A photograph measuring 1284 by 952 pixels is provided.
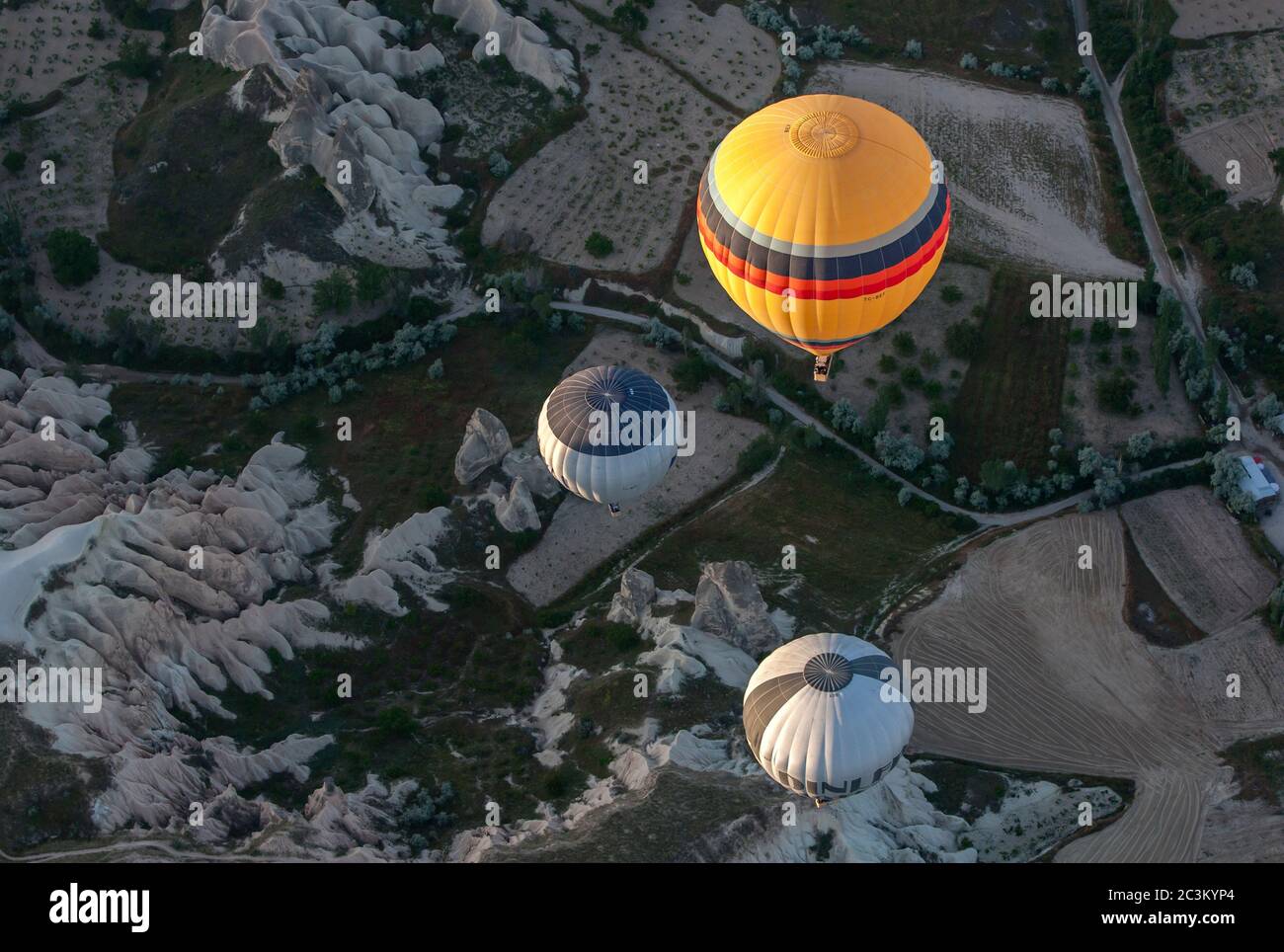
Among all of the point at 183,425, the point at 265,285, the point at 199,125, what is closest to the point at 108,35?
the point at 199,125

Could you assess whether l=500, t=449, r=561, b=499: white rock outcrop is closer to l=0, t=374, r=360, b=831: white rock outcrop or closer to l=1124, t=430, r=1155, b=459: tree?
Answer: l=0, t=374, r=360, b=831: white rock outcrop

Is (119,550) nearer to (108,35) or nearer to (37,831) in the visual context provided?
(37,831)

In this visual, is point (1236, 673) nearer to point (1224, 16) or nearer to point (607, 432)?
point (607, 432)

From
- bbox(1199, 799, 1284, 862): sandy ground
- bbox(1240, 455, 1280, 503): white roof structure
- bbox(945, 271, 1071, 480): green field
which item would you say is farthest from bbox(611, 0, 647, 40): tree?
bbox(1199, 799, 1284, 862): sandy ground

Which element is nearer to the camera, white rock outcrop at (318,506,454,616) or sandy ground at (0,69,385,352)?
A: white rock outcrop at (318,506,454,616)

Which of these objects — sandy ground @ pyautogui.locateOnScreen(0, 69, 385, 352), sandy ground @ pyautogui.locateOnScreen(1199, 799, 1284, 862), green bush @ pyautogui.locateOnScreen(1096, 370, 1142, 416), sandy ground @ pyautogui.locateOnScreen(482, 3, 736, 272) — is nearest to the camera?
sandy ground @ pyautogui.locateOnScreen(1199, 799, 1284, 862)

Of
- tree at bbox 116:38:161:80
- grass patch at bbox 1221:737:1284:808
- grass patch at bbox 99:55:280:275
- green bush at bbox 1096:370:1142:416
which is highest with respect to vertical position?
tree at bbox 116:38:161:80
